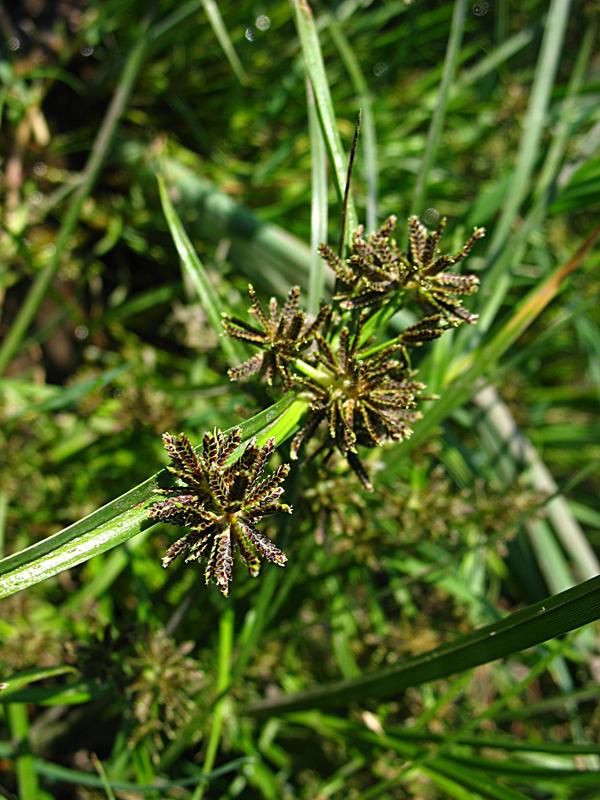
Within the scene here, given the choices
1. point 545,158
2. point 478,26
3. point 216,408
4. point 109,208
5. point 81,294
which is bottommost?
point 216,408

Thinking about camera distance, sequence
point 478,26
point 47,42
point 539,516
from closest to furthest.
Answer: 1. point 539,516
2. point 47,42
3. point 478,26

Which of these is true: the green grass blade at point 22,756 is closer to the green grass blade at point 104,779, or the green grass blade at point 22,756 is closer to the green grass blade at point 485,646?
the green grass blade at point 104,779

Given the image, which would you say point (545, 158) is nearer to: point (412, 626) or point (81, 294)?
point (412, 626)

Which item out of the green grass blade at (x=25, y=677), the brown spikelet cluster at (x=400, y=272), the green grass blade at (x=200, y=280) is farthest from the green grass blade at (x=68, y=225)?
the brown spikelet cluster at (x=400, y=272)

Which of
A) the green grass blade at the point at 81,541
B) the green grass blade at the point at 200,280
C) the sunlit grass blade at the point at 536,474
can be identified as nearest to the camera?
the green grass blade at the point at 81,541

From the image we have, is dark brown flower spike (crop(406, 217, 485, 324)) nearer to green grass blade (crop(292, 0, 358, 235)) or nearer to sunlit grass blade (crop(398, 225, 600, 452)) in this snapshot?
green grass blade (crop(292, 0, 358, 235))

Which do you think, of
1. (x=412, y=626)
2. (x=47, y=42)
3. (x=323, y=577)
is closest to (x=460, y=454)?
(x=412, y=626)

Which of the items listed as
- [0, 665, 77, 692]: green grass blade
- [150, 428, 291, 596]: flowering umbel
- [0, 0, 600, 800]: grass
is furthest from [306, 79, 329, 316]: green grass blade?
[0, 665, 77, 692]: green grass blade

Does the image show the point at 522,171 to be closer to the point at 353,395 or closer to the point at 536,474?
the point at 536,474
